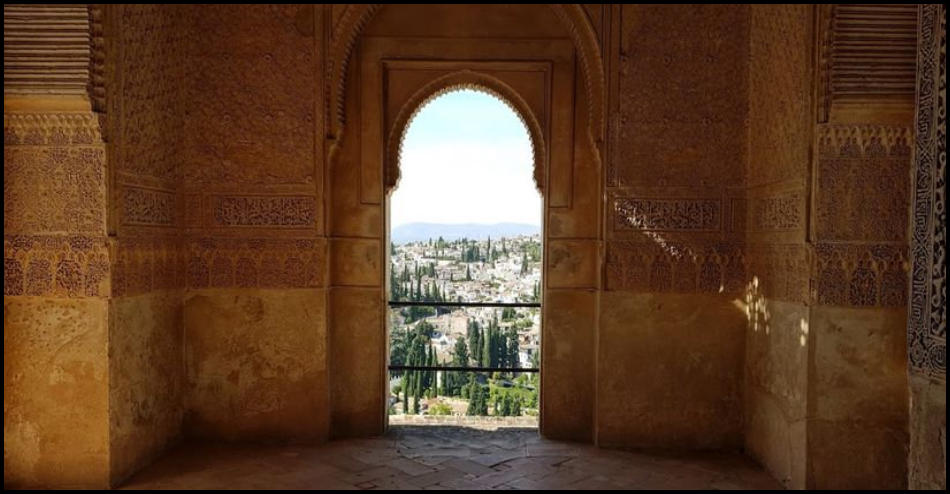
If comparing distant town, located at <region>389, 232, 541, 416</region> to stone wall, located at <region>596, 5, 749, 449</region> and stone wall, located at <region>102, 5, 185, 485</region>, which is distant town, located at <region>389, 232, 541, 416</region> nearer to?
stone wall, located at <region>596, 5, 749, 449</region>

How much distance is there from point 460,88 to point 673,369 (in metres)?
3.14

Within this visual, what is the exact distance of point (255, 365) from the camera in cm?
565

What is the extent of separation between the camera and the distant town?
7.26m

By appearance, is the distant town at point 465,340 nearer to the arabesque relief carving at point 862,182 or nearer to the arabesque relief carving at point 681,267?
the arabesque relief carving at point 681,267

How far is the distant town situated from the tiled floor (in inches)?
60.9

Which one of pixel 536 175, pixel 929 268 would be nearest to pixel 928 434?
pixel 929 268

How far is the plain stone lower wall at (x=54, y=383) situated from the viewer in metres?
4.45

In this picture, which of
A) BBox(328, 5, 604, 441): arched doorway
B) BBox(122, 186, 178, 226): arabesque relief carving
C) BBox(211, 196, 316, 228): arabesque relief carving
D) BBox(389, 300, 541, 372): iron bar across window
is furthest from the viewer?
BBox(389, 300, 541, 372): iron bar across window

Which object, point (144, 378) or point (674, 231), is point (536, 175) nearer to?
point (674, 231)

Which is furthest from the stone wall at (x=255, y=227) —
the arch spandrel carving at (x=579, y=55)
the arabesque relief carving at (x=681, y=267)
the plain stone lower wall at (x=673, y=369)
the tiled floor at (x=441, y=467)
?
the arabesque relief carving at (x=681, y=267)

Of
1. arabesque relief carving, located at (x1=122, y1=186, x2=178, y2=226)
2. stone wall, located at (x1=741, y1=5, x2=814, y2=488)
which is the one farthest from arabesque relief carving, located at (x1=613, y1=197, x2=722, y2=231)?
arabesque relief carving, located at (x1=122, y1=186, x2=178, y2=226)

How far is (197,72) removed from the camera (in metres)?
5.59

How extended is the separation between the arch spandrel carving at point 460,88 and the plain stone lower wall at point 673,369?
145 cm

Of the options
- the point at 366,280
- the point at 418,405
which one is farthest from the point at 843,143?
the point at 418,405
